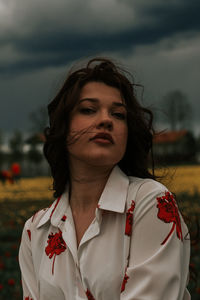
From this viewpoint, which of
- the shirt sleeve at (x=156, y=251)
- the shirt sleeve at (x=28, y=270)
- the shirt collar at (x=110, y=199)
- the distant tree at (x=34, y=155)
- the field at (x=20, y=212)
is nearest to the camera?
the shirt sleeve at (x=156, y=251)

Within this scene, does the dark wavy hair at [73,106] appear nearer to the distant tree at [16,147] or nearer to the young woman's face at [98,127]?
the young woman's face at [98,127]

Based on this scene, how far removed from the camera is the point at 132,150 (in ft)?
7.26

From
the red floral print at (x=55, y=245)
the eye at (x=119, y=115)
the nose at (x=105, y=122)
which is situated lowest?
the red floral print at (x=55, y=245)

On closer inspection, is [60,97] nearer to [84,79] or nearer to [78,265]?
[84,79]

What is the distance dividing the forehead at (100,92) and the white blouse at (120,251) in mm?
317

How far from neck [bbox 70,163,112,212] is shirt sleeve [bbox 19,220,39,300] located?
0.33m

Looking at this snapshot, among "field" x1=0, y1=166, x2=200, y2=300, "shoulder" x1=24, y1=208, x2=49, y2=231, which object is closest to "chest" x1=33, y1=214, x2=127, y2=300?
"shoulder" x1=24, y1=208, x2=49, y2=231

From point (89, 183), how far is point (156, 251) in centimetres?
47

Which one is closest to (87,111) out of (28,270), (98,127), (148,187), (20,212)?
(98,127)

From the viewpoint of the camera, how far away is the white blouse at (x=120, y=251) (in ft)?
5.68

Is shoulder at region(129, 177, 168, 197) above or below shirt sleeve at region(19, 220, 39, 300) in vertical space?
→ above

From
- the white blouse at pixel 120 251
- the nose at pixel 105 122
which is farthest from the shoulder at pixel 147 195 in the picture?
the nose at pixel 105 122

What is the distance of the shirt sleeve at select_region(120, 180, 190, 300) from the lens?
171 cm

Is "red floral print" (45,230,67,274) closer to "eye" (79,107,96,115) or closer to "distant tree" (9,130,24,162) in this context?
"eye" (79,107,96,115)
